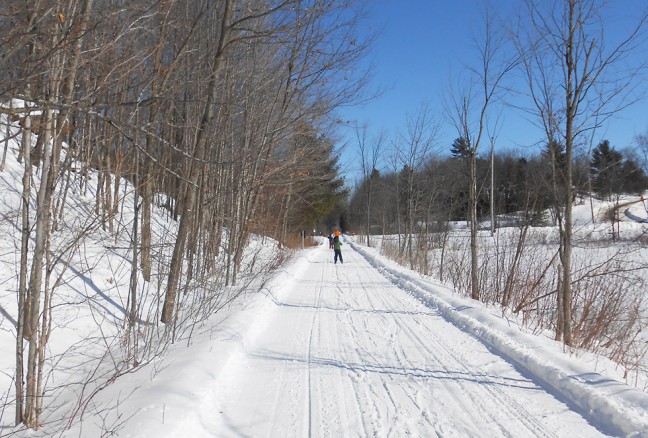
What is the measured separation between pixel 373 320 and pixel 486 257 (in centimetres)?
511

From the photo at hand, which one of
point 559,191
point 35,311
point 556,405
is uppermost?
point 559,191

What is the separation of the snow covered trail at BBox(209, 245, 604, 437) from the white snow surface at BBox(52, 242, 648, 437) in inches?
0.6

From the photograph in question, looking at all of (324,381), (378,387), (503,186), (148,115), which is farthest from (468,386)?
(503,186)

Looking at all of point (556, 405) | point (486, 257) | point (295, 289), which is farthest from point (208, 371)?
point (486, 257)

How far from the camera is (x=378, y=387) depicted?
5.04m

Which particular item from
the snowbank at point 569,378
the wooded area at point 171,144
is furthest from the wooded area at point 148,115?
the snowbank at point 569,378

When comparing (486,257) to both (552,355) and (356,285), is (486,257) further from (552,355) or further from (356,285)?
(552,355)

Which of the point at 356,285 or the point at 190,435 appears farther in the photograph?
the point at 356,285

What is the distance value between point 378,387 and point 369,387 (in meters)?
0.10

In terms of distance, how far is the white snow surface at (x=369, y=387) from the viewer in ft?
13.1

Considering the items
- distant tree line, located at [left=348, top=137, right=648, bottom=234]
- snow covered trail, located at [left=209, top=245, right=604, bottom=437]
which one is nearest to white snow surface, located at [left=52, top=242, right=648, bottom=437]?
snow covered trail, located at [left=209, top=245, right=604, bottom=437]

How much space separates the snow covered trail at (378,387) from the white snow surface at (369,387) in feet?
0.05

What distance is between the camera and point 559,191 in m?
7.37

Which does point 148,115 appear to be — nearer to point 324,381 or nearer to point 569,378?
point 324,381
